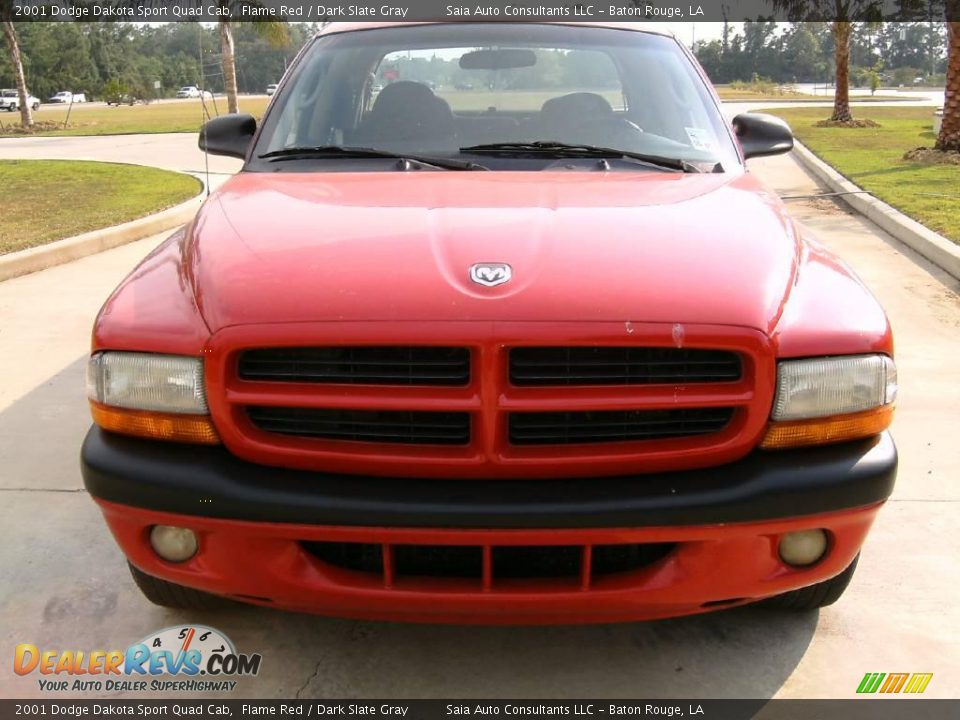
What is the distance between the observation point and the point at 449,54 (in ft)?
12.0

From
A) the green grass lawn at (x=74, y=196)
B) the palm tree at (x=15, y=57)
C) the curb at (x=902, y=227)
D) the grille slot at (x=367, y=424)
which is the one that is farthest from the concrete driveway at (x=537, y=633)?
the palm tree at (x=15, y=57)

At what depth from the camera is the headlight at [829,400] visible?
2059 millimetres

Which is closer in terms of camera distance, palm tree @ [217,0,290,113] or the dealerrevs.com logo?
the dealerrevs.com logo

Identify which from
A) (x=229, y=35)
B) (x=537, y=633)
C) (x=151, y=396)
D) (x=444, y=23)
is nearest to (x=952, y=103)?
(x=444, y=23)

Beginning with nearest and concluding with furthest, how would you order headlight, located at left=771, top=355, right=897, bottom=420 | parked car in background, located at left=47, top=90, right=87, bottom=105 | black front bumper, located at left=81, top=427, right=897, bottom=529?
black front bumper, located at left=81, top=427, right=897, bottom=529 < headlight, located at left=771, top=355, right=897, bottom=420 < parked car in background, located at left=47, top=90, right=87, bottom=105

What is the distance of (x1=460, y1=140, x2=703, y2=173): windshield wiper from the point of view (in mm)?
3060

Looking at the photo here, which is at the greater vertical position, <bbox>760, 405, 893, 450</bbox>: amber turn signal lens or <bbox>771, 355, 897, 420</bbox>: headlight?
<bbox>771, 355, 897, 420</bbox>: headlight

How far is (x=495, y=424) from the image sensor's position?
1994mm

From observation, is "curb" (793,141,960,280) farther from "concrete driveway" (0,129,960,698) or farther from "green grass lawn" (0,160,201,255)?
"green grass lawn" (0,160,201,255)

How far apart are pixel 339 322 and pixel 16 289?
5548mm

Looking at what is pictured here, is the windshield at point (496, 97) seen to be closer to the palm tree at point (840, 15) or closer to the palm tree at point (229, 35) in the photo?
the palm tree at point (840, 15)

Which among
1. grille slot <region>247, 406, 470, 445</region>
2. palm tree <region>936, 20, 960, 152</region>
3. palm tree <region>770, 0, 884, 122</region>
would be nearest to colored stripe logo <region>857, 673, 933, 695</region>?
grille slot <region>247, 406, 470, 445</region>

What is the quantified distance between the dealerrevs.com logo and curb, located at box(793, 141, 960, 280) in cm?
596

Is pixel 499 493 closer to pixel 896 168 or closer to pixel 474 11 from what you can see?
pixel 474 11
